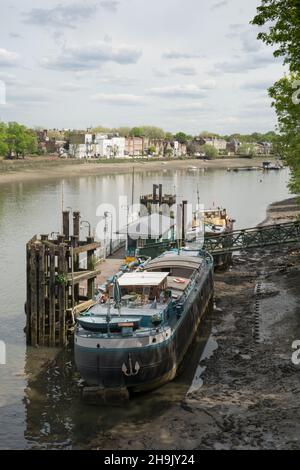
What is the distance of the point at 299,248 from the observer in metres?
41.9

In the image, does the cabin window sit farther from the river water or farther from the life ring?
the life ring

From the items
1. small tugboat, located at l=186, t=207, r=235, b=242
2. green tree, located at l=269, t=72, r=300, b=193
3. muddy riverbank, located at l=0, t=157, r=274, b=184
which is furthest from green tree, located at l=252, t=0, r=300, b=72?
muddy riverbank, located at l=0, t=157, r=274, b=184

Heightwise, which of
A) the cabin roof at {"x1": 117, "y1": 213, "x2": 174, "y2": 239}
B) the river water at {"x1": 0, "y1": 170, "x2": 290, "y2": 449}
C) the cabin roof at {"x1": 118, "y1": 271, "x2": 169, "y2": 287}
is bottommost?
the river water at {"x1": 0, "y1": 170, "x2": 290, "y2": 449}

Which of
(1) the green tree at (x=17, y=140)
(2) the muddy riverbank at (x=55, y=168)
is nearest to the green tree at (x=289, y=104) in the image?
(2) the muddy riverbank at (x=55, y=168)

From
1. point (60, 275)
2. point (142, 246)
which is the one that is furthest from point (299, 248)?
point (60, 275)

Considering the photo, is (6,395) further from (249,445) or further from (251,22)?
(251,22)

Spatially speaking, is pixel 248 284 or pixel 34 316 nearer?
pixel 34 316

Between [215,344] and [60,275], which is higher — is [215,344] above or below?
below

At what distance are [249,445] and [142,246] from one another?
2131cm

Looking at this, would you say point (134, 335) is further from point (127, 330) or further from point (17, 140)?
point (17, 140)

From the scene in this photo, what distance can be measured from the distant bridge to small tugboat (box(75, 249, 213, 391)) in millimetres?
12648

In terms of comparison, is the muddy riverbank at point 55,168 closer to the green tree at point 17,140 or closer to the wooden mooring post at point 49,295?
the green tree at point 17,140

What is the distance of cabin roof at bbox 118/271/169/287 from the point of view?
21.3 meters

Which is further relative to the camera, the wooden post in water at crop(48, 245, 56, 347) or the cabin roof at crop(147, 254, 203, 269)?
the cabin roof at crop(147, 254, 203, 269)
